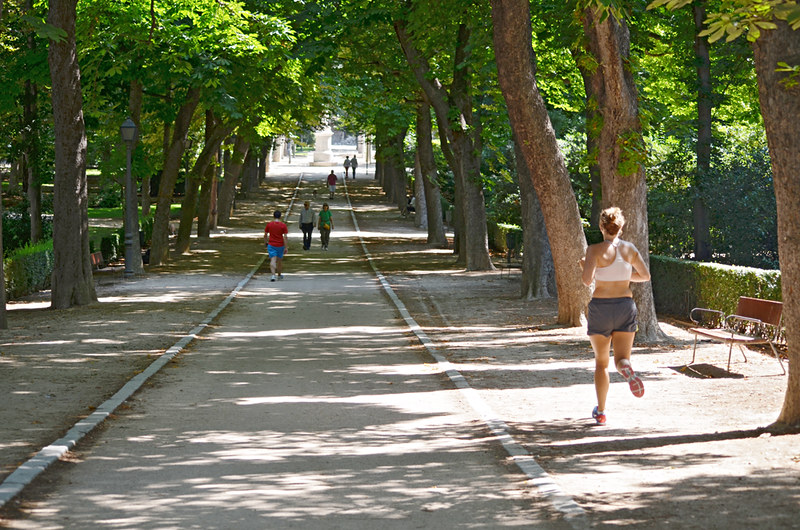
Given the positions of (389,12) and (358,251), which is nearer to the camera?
(389,12)

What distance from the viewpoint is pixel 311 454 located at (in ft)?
28.1

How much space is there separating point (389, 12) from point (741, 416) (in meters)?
18.9

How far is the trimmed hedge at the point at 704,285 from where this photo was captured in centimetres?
1628

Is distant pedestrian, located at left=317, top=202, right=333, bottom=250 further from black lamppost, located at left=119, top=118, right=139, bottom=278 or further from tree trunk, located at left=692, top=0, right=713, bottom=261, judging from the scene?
tree trunk, located at left=692, top=0, right=713, bottom=261

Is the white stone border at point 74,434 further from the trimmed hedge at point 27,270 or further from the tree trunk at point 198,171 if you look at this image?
the tree trunk at point 198,171

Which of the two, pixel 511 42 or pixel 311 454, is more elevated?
pixel 511 42

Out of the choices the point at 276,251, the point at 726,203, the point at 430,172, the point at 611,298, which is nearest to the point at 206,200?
the point at 430,172

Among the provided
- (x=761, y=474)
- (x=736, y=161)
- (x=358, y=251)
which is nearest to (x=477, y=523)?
(x=761, y=474)

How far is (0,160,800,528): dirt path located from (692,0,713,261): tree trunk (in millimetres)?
4261

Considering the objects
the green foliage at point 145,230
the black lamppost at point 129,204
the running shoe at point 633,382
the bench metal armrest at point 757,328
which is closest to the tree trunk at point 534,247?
the bench metal armrest at point 757,328

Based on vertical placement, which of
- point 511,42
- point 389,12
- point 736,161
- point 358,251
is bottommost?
point 358,251

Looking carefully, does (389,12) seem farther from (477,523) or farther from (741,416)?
(477,523)

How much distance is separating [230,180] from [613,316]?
41.7m

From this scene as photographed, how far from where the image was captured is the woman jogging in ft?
30.6
